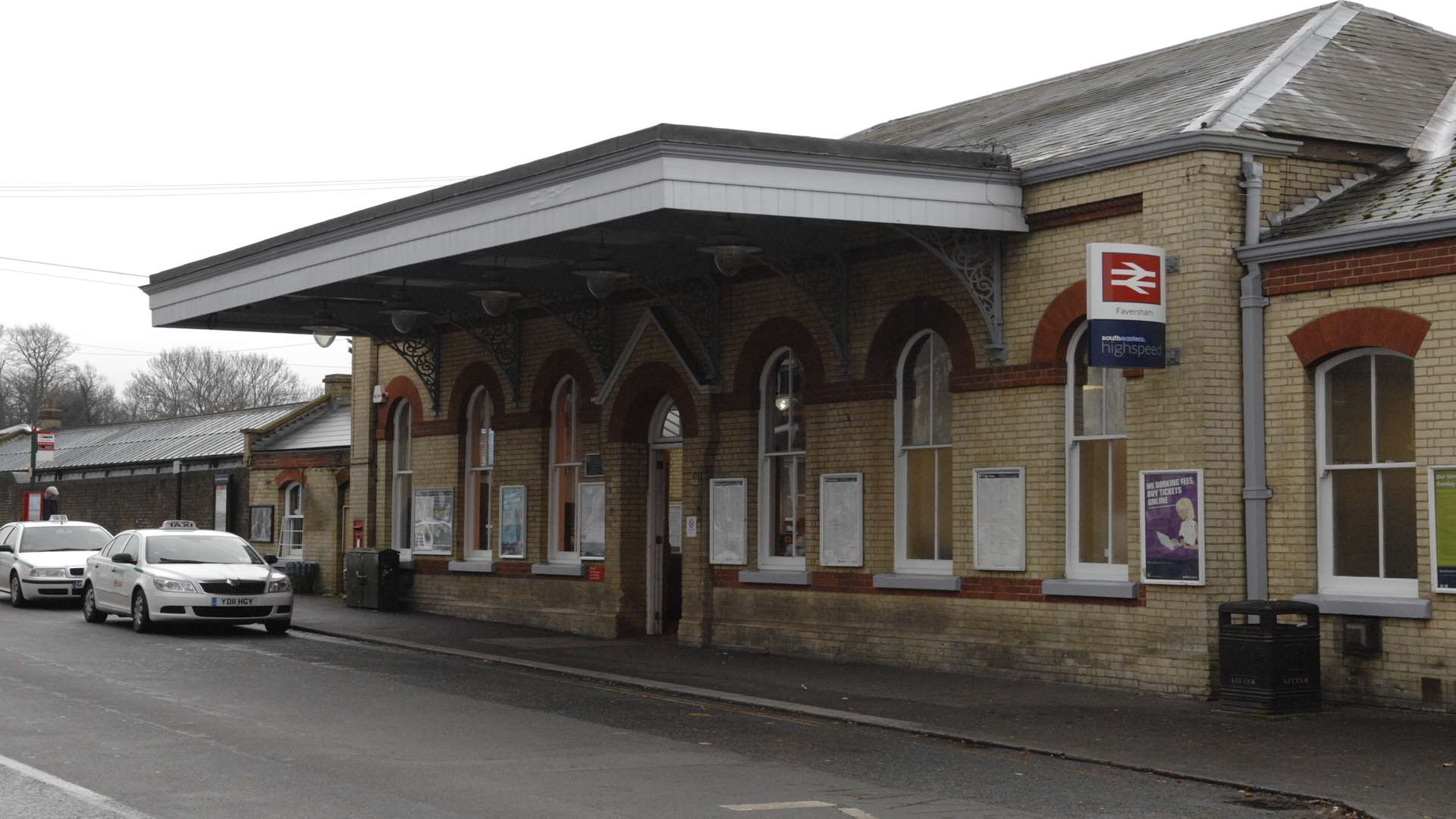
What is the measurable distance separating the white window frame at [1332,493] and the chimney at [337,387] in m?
27.7

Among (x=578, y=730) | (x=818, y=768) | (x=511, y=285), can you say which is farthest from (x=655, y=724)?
(x=511, y=285)

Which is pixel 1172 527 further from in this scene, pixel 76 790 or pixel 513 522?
pixel 513 522

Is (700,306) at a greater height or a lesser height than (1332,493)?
greater

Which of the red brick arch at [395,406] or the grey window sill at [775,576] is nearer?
the grey window sill at [775,576]

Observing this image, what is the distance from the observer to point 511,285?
70.5ft

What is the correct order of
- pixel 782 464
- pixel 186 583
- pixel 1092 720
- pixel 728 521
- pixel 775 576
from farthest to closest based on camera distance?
pixel 186 583, pixel 728 521, pixel 782 464, pixel 775 576, pixel 1092 720

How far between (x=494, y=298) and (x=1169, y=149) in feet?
32.9

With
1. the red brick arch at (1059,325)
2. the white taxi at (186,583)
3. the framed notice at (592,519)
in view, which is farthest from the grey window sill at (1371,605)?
the white taxi at (186,583)

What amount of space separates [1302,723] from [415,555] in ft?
55.1

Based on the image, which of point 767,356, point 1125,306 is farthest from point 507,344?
point 1125,306

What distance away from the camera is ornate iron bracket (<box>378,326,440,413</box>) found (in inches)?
1030

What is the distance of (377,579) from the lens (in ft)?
86.9

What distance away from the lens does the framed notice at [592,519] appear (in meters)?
22.6

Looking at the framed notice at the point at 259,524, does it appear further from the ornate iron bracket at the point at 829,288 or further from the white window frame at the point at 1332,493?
the white window frame at the point at 1332,493
